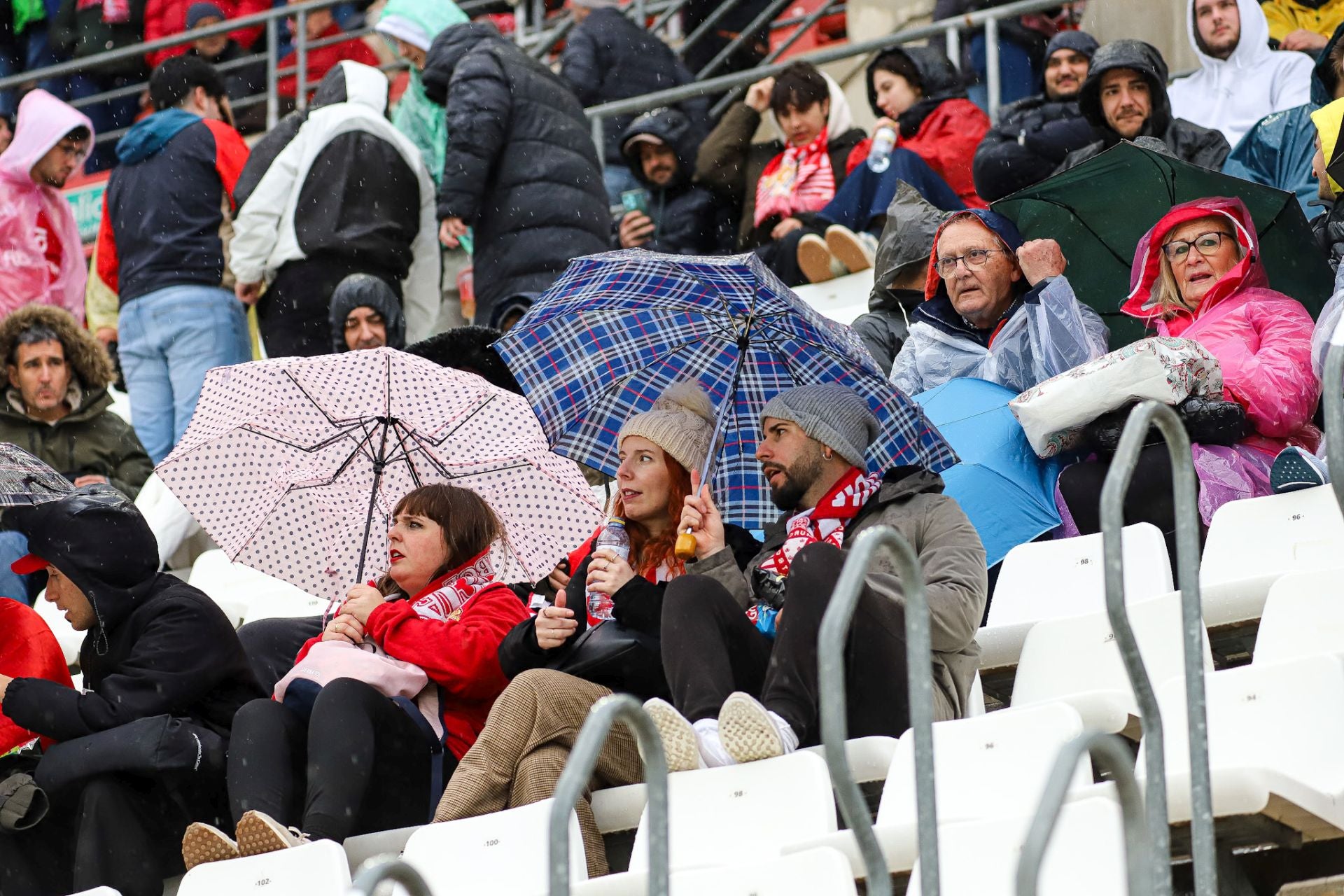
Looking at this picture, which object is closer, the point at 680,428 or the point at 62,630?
the point at 680,428

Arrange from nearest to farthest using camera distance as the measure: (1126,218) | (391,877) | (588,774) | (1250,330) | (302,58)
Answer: (588,774), (391,877), (1250,330), (1126,218), (302,58)

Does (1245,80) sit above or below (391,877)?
above

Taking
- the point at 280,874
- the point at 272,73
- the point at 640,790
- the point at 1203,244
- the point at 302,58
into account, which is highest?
the point at 302,58

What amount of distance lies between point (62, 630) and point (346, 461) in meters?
1.98

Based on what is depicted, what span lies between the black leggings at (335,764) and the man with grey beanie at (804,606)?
615mm

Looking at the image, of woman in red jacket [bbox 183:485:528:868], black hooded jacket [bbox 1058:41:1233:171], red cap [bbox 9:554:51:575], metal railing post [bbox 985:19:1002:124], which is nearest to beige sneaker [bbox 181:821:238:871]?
woman in red jacket [bbox 183:485:528:868]

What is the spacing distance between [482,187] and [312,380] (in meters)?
2.93

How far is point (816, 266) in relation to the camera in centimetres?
889

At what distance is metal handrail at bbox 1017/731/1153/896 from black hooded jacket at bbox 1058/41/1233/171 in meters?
4.78

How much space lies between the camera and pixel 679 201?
32.0 feet

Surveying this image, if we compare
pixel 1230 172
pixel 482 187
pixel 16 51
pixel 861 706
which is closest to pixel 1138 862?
pixel 861 706

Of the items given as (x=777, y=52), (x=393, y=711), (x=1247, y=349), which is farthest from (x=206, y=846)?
(x=777, y=52)

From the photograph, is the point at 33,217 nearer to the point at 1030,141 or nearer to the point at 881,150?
the point at 881,150

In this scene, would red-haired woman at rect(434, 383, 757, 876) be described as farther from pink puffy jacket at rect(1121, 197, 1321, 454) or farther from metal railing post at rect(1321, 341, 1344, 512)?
metal railing post at rect(1321, 341, 1344, 512)
